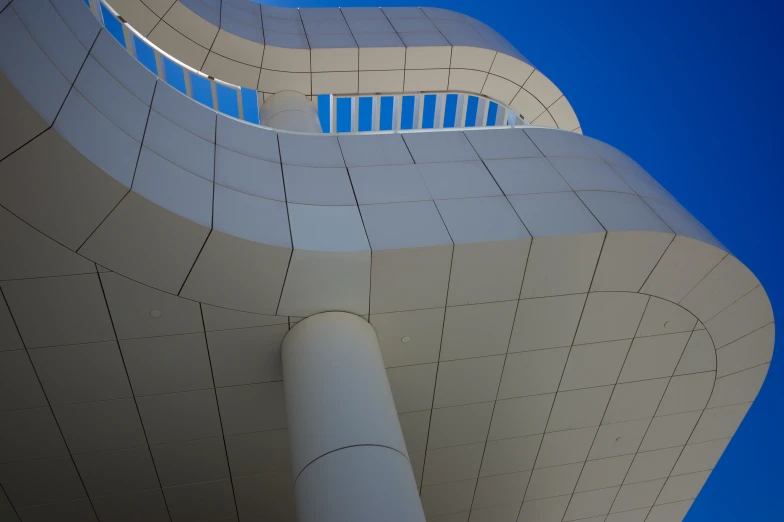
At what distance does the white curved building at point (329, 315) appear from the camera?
786 centimetres

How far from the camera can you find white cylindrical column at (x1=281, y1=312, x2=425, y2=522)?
7.21 metres

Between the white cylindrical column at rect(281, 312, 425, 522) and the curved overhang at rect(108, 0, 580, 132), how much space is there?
1217cm

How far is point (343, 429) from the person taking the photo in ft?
25.9

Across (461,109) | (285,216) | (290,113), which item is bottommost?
(285,216)

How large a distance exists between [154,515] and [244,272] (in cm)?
592

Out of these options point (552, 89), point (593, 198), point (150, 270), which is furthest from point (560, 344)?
point (552, 89)

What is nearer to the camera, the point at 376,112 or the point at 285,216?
the point at 285,216

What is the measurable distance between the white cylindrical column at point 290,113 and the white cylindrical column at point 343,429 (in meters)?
9.90

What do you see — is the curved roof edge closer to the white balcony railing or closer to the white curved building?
the white curved building

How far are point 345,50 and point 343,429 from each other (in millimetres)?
14735

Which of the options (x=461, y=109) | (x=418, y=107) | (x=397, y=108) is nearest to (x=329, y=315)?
(x=397, y=108)

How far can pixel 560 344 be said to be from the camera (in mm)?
11109

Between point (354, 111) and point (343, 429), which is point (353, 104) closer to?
point (354, 111)

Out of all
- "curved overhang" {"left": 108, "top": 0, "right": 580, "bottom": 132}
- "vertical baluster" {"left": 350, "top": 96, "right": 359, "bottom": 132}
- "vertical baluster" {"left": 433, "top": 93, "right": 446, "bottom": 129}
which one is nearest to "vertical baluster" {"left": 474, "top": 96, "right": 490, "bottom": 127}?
"curved overhang" {"left": 108, "top": 0, "right": 580, "bottom": 132}
